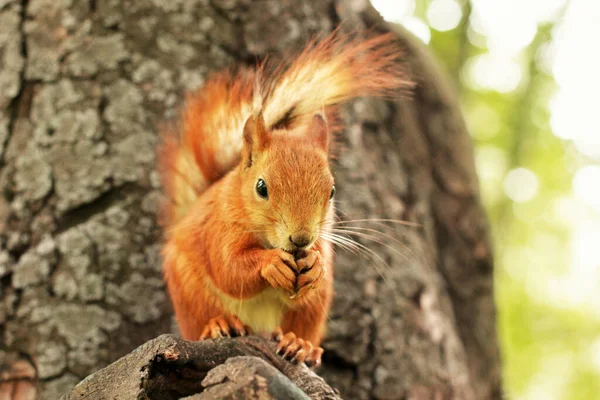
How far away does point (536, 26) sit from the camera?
763 centimetres

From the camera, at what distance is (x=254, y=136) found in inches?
70.2

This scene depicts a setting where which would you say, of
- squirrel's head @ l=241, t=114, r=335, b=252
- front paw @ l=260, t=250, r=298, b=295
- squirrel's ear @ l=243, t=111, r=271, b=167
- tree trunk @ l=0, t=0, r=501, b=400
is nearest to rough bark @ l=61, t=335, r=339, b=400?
front paw @ l=260, t=250, r=298, b=295

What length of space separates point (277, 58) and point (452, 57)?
5.27m

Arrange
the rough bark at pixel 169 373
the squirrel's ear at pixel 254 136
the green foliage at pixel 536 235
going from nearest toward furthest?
the rough bark at pixel 169 373, the squirrel's ear at pixel 254 136, the green foliage at pixel 536 235

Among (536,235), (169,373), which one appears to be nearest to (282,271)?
(169,373)

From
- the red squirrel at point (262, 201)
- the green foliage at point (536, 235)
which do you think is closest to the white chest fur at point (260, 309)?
the red squirrel at point (262, 201)

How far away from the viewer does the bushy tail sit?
6.09ft

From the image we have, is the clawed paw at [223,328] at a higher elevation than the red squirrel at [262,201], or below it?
below

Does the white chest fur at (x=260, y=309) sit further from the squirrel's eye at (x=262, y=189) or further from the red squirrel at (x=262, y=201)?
the squirrel's eye at (x=262, y=189)

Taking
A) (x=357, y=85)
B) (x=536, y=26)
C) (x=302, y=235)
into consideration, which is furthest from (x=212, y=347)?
(x=536, y=26)

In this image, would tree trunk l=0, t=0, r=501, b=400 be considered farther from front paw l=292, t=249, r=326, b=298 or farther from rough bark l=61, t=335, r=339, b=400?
rough bark l=61, t=335, r=339, b=400

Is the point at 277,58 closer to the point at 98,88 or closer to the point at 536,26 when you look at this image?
the point at 98,88

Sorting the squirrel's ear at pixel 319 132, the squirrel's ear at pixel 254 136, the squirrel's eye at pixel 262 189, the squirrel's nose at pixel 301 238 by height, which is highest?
the squirrel's ear at pixel 319 132

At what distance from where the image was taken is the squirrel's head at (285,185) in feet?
5.29
